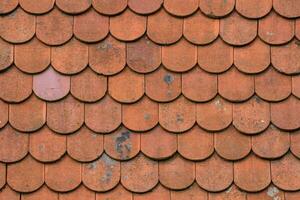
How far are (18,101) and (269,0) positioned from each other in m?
1.48

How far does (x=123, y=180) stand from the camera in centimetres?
549

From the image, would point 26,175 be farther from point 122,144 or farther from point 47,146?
point 122,144

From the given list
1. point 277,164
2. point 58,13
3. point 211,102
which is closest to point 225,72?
point 211,102

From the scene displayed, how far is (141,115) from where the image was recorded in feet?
18.2

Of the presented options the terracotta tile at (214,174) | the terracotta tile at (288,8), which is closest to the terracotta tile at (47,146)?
the terracotta tile at (214,174)

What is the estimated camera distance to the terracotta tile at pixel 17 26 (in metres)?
5.61

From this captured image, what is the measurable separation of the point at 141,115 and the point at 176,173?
369mm

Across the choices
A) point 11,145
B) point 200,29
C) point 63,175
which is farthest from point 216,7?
point 11,145

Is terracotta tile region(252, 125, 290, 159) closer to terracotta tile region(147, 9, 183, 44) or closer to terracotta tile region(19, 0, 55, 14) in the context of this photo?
terracotta tile region(147, 9, 183, 44)

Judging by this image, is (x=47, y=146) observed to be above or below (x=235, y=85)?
below

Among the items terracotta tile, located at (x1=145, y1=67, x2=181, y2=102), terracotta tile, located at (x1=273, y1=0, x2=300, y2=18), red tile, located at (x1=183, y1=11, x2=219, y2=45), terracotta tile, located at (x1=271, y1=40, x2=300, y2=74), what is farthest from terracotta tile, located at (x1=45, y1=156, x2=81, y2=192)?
terracotta tile, located at (x1=273, y1=0, x2=300, y2=18)

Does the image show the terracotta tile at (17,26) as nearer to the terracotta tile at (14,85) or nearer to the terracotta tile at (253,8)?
the terracotta tile at (14,85)

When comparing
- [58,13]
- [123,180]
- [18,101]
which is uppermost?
[58,13]

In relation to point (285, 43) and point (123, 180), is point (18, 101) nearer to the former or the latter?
point (123, 180)
